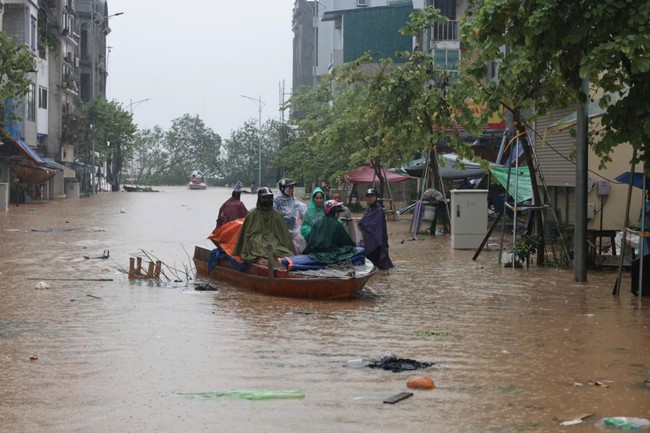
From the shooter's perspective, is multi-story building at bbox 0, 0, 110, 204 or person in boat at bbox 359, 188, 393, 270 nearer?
person in boat at bbox 359, 188, 393, 270

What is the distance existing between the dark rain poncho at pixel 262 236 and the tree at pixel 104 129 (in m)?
61.0

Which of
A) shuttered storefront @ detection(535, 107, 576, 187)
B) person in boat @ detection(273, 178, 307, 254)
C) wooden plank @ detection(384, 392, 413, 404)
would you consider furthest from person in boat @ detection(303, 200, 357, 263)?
shuttered storefront @ detection(535, 107, 576, 187)

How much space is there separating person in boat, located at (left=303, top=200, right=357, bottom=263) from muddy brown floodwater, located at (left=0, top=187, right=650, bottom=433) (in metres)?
0.72

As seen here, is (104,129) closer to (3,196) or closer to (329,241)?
(3,196)

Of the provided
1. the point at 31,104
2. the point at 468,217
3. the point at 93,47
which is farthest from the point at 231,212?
the point at 93,47

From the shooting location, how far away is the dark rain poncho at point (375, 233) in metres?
18.4

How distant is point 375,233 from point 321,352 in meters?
Result: 7.79

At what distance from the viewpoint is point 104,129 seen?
77438 millimetres

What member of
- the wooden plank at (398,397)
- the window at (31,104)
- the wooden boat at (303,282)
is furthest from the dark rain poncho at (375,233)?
the window at (31,104)

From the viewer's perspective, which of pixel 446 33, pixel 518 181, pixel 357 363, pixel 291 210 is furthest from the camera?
pixel 446 33

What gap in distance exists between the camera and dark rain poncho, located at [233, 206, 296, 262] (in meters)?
16.2

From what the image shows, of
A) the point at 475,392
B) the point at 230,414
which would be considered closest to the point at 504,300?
the point at 475,392

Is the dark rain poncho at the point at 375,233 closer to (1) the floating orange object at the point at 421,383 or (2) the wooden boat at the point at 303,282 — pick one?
(2) the wooden boat at the point at 303,282

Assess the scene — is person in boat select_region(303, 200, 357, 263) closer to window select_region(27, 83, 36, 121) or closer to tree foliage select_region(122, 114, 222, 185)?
window select_region(27, 83, 36, 121)
